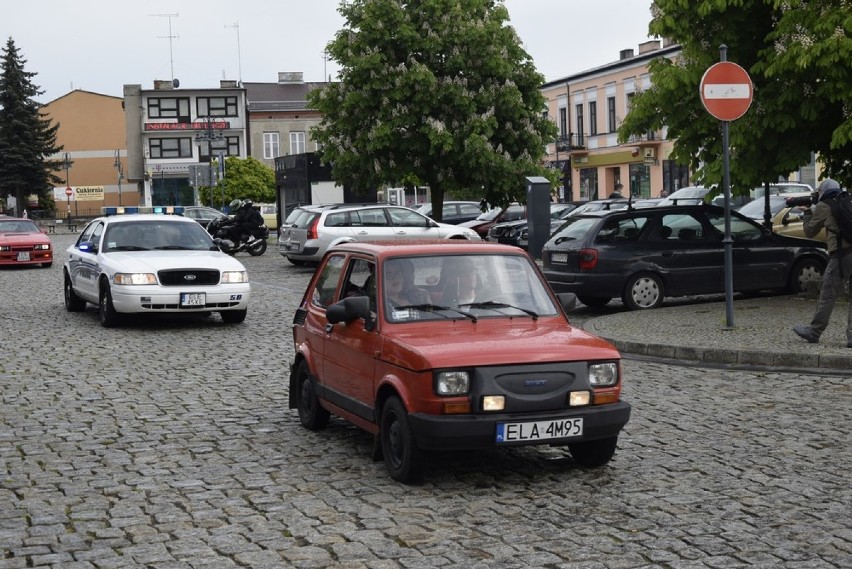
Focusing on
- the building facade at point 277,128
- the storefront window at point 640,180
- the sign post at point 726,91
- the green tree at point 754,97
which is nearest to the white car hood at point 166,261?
the green tree at point 754,97

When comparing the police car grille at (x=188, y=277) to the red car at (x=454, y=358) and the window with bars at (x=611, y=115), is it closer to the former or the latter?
the red car at (x=454, y=358)

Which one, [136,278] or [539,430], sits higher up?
Answer: [136,278]

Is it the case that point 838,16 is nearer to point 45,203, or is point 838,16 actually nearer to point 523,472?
point 523,472

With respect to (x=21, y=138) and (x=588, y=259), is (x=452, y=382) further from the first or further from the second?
(x=21, y=138)

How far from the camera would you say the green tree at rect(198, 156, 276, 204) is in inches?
3339

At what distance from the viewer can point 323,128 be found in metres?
38.7

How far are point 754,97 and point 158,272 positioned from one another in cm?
863

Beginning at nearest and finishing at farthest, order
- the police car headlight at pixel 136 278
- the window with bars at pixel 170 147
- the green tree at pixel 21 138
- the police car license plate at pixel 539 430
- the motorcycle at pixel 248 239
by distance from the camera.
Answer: the police car license plate at pixel 539 430
the police car headlight at pixel 136 278
the motorcycle at pixel 248 239
the green tree at pixel 21 138
the window with bars at pixel 170 147

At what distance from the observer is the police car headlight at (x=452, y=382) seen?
6859mm

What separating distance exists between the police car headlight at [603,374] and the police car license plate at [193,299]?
9.95 m

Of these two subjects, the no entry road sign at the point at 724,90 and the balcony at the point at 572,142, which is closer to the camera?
the no entry road sign at the point at 724,90

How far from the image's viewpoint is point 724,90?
13562 millimetres

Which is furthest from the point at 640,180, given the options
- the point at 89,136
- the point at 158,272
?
the point at 89,136

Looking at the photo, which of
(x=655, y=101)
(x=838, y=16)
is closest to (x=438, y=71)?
(x=655, y=101)
